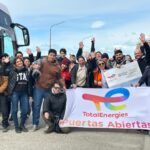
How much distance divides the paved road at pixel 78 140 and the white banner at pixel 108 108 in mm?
213

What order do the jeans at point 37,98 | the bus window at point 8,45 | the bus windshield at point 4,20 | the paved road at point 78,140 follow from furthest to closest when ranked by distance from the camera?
1. the bus windshield at point 4,20
2. the bus window at point 8,45
3. the jeans at point 37,98
4. the paved road at point 78,140

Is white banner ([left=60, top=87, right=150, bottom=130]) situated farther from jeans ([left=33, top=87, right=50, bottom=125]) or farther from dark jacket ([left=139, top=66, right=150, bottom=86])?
jeans ([left=33, top=87, right=50, bottom=125])

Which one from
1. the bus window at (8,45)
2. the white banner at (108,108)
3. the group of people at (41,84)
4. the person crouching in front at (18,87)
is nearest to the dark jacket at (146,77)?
the group of people at (41,84)

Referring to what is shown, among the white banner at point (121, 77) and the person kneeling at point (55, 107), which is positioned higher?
the white banner at point (121, 77)

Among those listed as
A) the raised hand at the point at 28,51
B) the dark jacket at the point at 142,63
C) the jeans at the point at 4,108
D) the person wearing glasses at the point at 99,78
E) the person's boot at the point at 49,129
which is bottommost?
the person's boot at the point at 49,129

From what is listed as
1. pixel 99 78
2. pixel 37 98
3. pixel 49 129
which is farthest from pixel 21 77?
pixel 99 78

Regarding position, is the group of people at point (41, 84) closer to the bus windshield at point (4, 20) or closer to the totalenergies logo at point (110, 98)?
the totalenergies logo at point (110, 98)

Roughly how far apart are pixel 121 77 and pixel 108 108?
0.93 metres

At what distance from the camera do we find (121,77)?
945 centimetres

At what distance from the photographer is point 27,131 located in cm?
888

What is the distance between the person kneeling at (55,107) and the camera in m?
8.80

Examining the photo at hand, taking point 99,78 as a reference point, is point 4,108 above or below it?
below

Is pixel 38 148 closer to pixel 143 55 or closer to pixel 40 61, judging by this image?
pixel 40 61

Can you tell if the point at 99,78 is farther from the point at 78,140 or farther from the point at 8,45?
the point at 8,45
